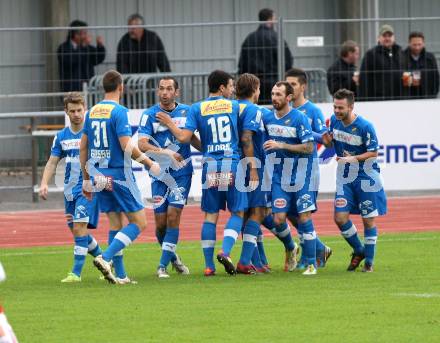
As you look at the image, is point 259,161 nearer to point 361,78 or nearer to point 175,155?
point 175,155

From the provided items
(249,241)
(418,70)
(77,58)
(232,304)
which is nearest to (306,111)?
(249,241)

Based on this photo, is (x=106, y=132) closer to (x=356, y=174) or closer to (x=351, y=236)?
(x=356, y=174)

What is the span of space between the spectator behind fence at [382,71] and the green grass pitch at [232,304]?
6.65 meters

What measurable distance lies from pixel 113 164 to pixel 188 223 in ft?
21.0

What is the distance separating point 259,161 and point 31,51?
840 cm

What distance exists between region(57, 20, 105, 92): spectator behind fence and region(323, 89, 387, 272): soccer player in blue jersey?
28.0 feet

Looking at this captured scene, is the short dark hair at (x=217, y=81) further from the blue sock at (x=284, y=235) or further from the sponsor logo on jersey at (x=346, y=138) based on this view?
the blue sock at (x=284, y=235)

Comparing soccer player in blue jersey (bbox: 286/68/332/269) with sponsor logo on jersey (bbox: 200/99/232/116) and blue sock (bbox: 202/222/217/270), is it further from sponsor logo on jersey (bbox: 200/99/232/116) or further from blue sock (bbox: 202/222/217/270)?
blue sock (bbox: 202/222/217/270)

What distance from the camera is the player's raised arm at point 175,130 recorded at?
1361 cm

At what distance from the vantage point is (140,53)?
21688mm

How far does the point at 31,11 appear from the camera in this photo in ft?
89.4

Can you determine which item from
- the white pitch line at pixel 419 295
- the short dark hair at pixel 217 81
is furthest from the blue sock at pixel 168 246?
the white pitch line at pixel 419 295

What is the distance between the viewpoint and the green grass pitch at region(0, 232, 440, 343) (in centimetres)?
995

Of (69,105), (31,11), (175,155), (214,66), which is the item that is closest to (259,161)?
(175,155)
